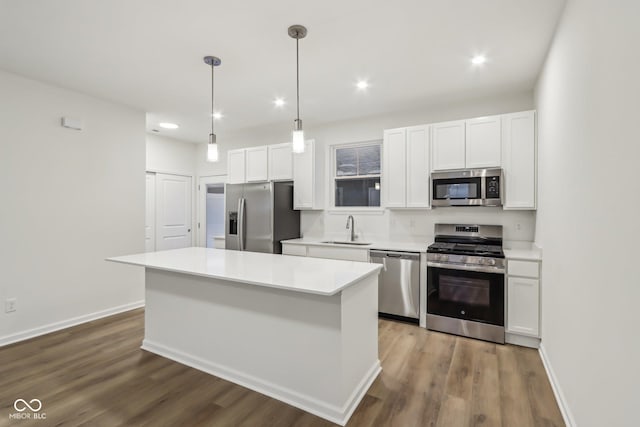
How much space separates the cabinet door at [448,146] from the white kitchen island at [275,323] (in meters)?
1.87

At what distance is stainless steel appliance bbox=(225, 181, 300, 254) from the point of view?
14.4ft

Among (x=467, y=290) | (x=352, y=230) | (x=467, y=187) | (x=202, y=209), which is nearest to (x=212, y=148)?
(x=352, y=230)

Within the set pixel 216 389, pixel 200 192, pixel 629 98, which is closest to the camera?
pixel 629 98

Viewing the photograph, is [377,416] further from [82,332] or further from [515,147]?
[82,332]

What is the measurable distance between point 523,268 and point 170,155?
573cm

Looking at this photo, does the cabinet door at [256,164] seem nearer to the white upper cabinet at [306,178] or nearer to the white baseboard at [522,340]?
the white upper cabinet at [306,178]

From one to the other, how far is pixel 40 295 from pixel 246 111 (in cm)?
320

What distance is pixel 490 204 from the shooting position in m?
3.35

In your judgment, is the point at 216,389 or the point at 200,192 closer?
the point at 216,389

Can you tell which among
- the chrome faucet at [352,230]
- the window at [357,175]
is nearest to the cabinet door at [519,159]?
the window at [357,175]

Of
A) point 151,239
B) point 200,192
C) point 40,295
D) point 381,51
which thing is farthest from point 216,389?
point 200,192

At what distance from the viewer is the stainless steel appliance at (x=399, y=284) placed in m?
3.49

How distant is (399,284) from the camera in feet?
11.8

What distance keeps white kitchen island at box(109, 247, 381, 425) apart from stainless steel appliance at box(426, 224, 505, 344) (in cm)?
118
